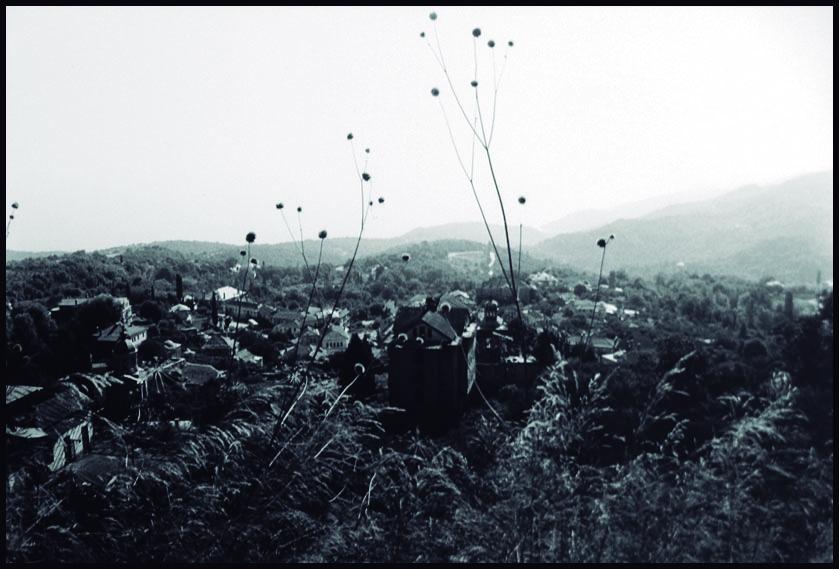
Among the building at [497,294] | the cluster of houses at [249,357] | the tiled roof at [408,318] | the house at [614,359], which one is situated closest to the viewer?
the cluster of houses at [249,357]

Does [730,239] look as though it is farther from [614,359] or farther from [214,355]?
[214,355]

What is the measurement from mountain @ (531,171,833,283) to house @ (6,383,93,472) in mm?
4883

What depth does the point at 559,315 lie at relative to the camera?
120 feet

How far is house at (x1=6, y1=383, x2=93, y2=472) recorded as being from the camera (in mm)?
3027

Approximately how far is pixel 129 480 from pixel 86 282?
33979mm

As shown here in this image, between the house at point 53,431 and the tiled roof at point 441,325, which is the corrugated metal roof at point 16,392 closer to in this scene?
the house at point 53,431

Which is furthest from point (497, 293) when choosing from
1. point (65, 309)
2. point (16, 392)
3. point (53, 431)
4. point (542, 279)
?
point (16, 392)

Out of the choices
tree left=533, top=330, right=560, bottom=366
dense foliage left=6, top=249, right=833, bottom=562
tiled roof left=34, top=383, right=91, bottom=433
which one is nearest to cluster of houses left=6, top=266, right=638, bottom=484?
tiled roof left=34, top=383, right=91, bottom=433

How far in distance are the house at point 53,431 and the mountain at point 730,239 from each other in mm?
4883

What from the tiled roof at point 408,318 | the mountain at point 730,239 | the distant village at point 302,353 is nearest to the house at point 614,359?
the distant village at point 302,353

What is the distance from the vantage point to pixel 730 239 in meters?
33.4

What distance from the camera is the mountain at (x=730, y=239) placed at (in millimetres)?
4316

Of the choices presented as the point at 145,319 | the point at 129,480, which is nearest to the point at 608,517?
the point at 129,480

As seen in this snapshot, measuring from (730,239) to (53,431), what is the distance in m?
38.1
